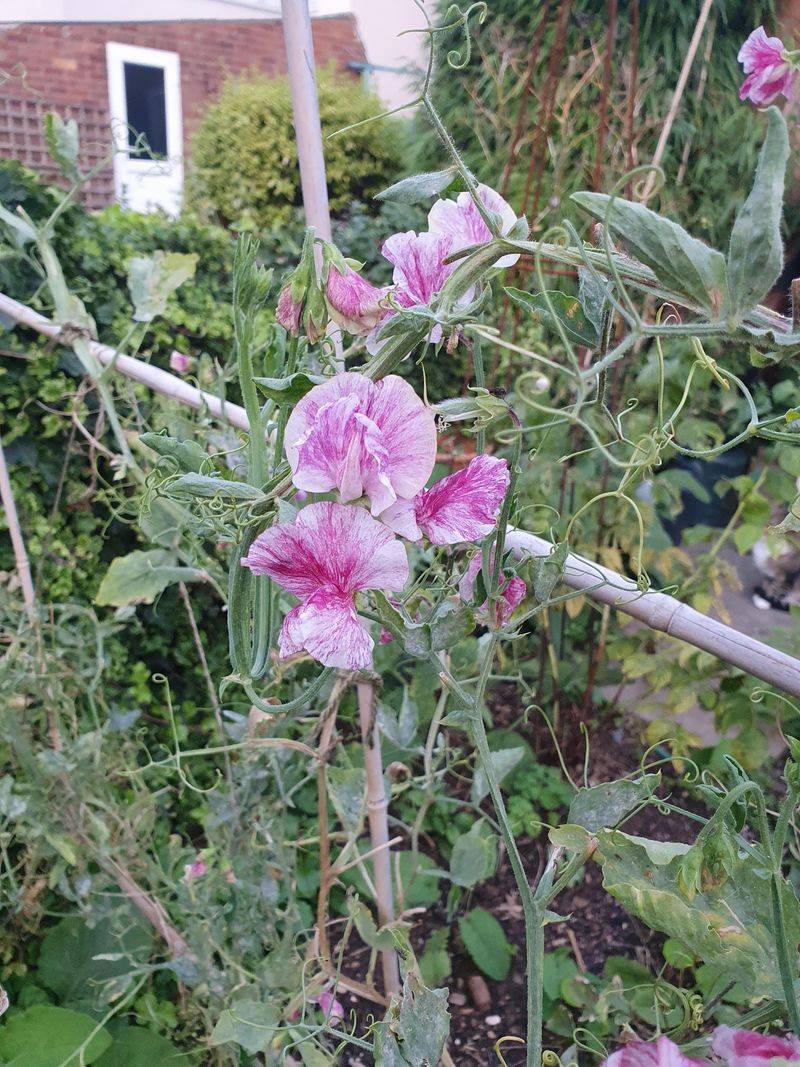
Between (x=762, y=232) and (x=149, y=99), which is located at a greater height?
(x=149, y=99)

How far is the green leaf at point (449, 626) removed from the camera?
56cm

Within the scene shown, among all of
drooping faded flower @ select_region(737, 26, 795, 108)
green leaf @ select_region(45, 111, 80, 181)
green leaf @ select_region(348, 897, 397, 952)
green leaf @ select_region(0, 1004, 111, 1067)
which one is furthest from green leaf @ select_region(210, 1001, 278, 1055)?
green leaf @ select_region(45, 111, 80, 181)

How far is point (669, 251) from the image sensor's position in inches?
14.2

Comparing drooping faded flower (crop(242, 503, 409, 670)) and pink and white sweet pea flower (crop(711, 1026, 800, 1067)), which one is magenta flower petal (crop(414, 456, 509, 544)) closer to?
drooping faded flower (crop(242, 503, 409, 670))

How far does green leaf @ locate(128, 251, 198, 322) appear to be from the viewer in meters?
1.39

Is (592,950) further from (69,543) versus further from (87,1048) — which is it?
(69,543)

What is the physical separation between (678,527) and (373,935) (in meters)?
3.26

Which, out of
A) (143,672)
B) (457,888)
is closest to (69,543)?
(143,672)

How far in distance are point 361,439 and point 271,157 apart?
706 cm

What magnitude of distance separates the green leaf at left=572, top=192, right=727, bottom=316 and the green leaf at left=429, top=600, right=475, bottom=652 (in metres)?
0.27

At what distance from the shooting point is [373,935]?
0.97m

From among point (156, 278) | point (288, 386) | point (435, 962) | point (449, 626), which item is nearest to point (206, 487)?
point (288, 386)

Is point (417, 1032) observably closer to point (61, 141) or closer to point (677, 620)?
point (677, 620)

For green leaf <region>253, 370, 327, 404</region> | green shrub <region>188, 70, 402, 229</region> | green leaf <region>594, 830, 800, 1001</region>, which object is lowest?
green leaf <region>594, 830, 800, 1001</region>
